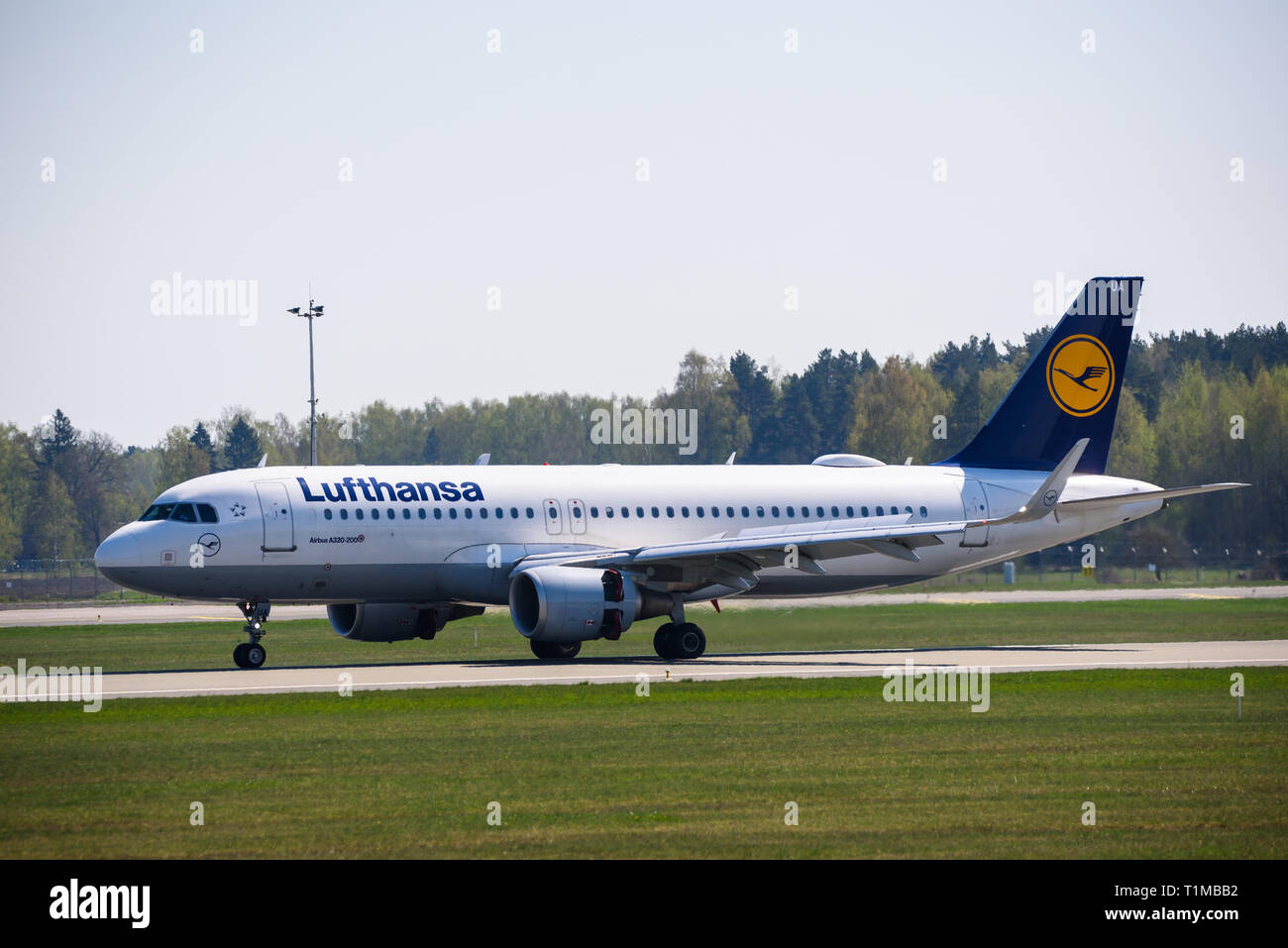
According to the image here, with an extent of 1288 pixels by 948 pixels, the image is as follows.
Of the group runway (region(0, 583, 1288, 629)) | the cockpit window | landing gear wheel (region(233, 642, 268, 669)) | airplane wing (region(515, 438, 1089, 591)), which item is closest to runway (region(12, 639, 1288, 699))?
landing gear wheel (region(233, 642, 268, 669))

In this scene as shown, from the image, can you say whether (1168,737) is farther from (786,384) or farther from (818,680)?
(786,384)

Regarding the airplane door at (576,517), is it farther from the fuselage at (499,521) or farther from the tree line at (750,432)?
the tree line at (750,432)

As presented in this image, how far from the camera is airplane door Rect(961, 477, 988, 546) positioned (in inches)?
1774

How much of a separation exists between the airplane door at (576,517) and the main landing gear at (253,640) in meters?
7.56

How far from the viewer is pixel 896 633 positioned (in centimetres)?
4722

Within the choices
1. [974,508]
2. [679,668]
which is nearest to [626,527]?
[679,668]

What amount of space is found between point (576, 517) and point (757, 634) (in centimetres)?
584

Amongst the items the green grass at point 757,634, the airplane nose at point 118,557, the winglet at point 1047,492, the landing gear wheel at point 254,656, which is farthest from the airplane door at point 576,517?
the airplane nose at point 118,557

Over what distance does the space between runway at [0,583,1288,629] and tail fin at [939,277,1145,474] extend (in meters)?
8.99

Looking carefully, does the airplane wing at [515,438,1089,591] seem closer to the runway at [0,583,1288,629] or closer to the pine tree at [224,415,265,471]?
the runway at [0,583,1288,629]

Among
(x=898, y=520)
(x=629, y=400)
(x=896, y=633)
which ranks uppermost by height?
(x=629, y=400)

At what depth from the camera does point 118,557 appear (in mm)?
36969

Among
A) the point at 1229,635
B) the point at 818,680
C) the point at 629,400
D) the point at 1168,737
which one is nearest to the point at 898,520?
the point at 1229,635

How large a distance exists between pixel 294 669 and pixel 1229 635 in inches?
957
